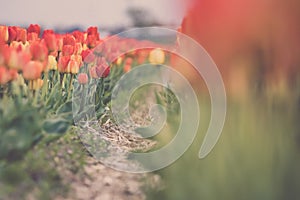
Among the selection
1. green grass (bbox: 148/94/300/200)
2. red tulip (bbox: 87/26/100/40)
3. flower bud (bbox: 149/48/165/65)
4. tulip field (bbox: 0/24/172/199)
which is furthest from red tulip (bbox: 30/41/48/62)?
green grass (bbox: 148/94/300/200)

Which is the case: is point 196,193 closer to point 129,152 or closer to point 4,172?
point 129,152

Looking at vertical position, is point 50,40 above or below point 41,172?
above

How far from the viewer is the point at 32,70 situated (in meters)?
1.15

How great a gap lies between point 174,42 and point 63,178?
1.23 ft

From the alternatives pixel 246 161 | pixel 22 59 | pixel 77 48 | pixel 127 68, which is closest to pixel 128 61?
pixel 127 68

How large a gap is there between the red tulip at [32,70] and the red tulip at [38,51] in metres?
0.01

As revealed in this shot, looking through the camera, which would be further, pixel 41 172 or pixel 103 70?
pixel 103 70

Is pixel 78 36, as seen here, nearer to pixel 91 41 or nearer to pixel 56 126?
pixel 91 41

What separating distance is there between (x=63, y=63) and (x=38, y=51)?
73 mm

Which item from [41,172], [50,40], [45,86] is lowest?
[41,172]

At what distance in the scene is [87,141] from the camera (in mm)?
1211

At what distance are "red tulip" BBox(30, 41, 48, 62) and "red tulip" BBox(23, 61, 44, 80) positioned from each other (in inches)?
0.6

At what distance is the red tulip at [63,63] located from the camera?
4.02 ft

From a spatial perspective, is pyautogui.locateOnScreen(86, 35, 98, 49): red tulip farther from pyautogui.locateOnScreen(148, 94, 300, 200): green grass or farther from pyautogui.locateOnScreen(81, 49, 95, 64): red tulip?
pyautogui.locateOnScreen(148, 94, 300, 200): green grass
